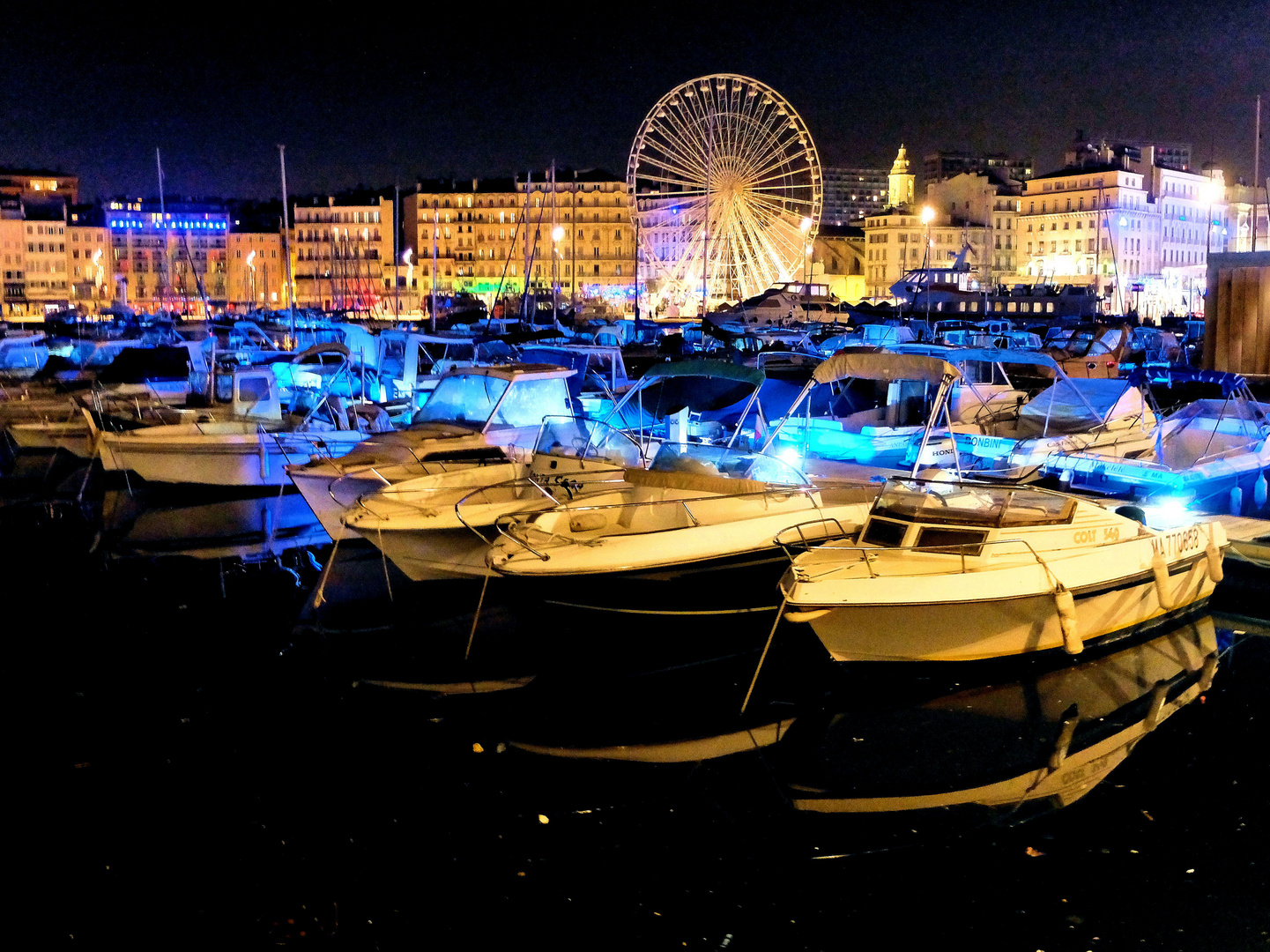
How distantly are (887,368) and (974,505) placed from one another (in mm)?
4474

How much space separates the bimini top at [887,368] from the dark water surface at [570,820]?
4563mm

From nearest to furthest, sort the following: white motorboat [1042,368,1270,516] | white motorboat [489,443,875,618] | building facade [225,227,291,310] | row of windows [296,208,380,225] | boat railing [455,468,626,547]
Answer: white motorboat [489,443,875,618]
boat railing [455,468,626,547]
white motorboat [1042,368,1270,516]
row of windows [296,208,380,225]
building facade [225,227,291,310]

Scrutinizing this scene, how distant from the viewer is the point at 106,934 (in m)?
6.16

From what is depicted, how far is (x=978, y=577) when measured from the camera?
9.44m

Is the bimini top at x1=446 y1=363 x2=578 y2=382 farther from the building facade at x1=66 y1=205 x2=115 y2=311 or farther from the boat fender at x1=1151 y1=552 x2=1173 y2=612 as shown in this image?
the building facade at x1=66 y1=205 x2=115 y2=311

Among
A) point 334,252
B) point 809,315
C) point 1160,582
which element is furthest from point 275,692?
point 334,252

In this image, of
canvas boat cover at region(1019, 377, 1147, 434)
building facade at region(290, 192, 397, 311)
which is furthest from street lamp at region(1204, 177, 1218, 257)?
building facade at region(290, 192, 397, 311)

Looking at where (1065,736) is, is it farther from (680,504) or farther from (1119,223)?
(1119,223)

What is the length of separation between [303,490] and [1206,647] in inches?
389

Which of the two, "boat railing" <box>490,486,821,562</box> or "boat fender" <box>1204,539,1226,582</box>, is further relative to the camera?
"boat fender" <box>1204,539,1226,582</box>

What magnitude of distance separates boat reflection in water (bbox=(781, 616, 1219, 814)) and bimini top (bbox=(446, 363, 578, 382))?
815 centimetres

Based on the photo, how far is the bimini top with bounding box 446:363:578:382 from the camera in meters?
16.2

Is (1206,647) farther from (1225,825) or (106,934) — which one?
(106,934)

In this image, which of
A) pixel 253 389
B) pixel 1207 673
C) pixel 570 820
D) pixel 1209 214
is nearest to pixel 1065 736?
pixel 1207 673
